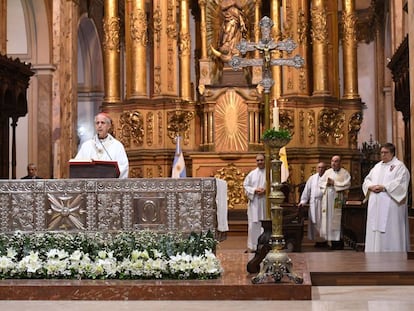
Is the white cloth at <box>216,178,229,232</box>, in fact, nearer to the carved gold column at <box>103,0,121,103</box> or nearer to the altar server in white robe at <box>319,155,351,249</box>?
the altar server in white robe at <box>319,155,351,249</box>

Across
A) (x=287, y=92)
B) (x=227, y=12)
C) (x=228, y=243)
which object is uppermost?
(x=227, y=12)

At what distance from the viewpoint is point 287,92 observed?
1923cm

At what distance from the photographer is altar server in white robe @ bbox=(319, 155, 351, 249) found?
47.8 ft

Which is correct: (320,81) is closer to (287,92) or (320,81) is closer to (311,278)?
(287,92)

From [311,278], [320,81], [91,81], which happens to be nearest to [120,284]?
[311,278]

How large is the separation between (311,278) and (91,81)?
1974 cm

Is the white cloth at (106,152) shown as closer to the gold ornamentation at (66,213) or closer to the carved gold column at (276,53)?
the gold ornamentation at (66,213)

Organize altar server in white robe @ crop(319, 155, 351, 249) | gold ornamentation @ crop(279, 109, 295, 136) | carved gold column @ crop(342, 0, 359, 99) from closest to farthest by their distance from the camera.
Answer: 1. altar server in white robe @ crop(319, 155, 351, 249)
2. gold ornamentation @ crop(279, 109, 295, 136)
3. carved gold column @ crop(342, 0, 359, 99)

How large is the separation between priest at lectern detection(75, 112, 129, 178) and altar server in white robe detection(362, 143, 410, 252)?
11.6 ft

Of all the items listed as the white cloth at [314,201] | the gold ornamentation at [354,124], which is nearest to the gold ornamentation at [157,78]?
the gold ornamentation at [354,124]

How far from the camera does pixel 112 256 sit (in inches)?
339

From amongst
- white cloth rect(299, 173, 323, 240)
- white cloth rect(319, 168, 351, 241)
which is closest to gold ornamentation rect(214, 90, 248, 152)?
white cloth rect(299, 173, 323, 240)

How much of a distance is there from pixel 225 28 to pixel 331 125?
327 centimetres

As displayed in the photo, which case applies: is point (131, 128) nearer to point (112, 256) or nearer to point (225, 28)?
point (225, 28)
